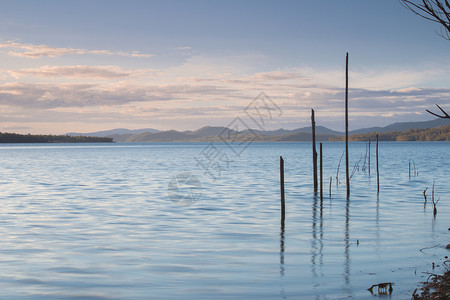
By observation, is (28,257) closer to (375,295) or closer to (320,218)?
(375,295)

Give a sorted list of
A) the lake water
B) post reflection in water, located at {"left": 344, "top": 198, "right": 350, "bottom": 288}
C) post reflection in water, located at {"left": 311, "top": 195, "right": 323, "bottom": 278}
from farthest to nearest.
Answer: post reflection in water, located at {"left": 311, "top": 195, "right": 323, "bottom": 278} < post reflection in water, located at {"left": 344, "top": 198, "right": 350, "bottom": 288} < the lake water

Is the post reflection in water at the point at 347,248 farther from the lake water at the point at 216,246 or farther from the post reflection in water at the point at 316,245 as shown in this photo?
the post reflection in water at the point at 316,245

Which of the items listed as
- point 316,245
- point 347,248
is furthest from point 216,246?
point 347,248

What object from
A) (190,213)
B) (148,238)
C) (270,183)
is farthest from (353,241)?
(270,183)

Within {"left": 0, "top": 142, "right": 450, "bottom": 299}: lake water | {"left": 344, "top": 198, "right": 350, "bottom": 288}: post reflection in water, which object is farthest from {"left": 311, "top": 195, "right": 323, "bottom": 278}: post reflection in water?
{"left": 344, "top": 198, "right": 350, "bottom": 288}: post reflection in water

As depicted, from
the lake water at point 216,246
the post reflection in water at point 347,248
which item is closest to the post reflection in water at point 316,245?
the lake water at point 216,246

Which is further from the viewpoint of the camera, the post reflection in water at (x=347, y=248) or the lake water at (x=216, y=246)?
the post reflection in water at (x=347, y=248)

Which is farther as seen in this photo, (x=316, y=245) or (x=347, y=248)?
(x=316, y=245)

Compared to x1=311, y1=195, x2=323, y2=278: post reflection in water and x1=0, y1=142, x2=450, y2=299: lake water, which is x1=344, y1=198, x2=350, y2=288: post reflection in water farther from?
x1=311, y1=195, x2=323, y2=278: post reflection in water

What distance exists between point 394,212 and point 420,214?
153cm

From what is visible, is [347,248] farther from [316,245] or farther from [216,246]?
[216,246]

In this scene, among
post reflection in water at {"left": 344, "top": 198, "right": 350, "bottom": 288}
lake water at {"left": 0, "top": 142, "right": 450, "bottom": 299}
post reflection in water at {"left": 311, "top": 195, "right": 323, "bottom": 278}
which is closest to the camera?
lake water at {"left": 0, "top": 142, "right": 450, "bottom": 299}

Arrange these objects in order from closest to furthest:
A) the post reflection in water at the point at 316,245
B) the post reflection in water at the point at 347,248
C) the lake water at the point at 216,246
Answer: the lake water at the point at 216,246 → the post reflection in water at the point at 347,248 → the post reflection in water at the point at 316,245

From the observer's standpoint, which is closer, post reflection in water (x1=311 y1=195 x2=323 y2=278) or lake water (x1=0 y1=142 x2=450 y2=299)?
lake water (x1=0 y1=142 x2=450 y2=299)
